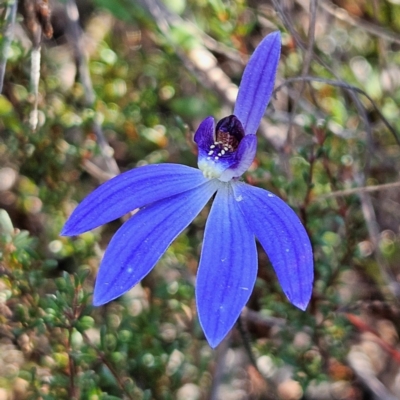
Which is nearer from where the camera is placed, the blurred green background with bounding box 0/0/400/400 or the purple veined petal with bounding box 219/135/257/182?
the purple veined petal with bounding box 219/135/257/182

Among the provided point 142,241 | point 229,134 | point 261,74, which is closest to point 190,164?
point 229,134

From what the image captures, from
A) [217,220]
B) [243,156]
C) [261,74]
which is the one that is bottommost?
[217,220]

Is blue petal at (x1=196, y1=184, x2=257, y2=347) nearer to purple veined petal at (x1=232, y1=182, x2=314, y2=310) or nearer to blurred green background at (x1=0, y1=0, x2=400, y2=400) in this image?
purple veined petal at (x1=232, y1=182, x2=314, y2=310)

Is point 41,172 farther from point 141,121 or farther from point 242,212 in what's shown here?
point 242,212

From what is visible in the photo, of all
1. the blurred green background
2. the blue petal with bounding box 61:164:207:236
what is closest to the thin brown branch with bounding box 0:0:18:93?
the blurred green background

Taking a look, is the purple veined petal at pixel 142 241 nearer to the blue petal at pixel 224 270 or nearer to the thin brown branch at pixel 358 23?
the blue petal at pixel 224 270

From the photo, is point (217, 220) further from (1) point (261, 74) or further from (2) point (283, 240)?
(1) point (261, 74)
